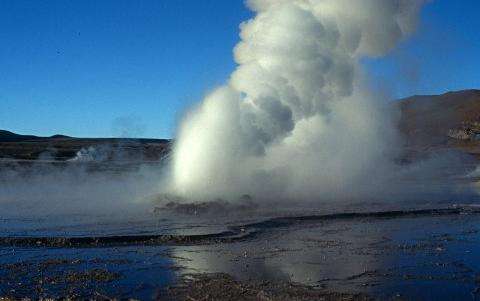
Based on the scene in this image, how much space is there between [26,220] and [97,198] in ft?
24.8

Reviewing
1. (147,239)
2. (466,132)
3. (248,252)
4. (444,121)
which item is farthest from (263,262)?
(444,121)

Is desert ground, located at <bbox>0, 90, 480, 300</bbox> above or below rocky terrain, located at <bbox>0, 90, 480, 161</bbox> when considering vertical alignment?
below

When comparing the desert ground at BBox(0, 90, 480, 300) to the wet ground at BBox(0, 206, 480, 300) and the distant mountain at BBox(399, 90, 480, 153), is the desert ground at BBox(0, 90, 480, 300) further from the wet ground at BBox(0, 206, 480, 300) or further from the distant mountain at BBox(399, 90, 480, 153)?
the distant mountain at BBox(399, 90, 480, 153)

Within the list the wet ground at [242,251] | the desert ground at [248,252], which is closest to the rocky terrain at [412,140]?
the wet ground at [242,251]

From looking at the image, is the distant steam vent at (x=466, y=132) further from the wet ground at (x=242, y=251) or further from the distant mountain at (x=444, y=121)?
the wet ground at (x=242, y=251)

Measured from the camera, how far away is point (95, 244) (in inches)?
560

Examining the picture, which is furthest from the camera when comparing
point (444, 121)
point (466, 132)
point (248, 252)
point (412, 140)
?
point (444, 121)

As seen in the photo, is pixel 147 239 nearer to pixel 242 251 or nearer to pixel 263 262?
pixel 242 251

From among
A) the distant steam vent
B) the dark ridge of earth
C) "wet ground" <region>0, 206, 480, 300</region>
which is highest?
the distant steam vent

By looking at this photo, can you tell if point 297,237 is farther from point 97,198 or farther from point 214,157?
point 97,198

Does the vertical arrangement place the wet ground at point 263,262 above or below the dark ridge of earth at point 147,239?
below

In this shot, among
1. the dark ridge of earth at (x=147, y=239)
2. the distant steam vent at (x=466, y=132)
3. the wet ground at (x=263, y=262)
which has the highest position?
the distant steam vent at (x=466, y=132)

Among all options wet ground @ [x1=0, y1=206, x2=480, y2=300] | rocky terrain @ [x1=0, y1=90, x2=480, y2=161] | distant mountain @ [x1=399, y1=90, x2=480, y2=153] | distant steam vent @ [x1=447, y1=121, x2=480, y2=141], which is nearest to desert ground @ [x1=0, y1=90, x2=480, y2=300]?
wet ground @ [x1=0, y1=206, x2=480, y2=300]

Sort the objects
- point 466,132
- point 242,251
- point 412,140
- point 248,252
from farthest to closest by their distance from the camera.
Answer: point 412,140 < point 466,132 < point 242,251 < point 248,252
